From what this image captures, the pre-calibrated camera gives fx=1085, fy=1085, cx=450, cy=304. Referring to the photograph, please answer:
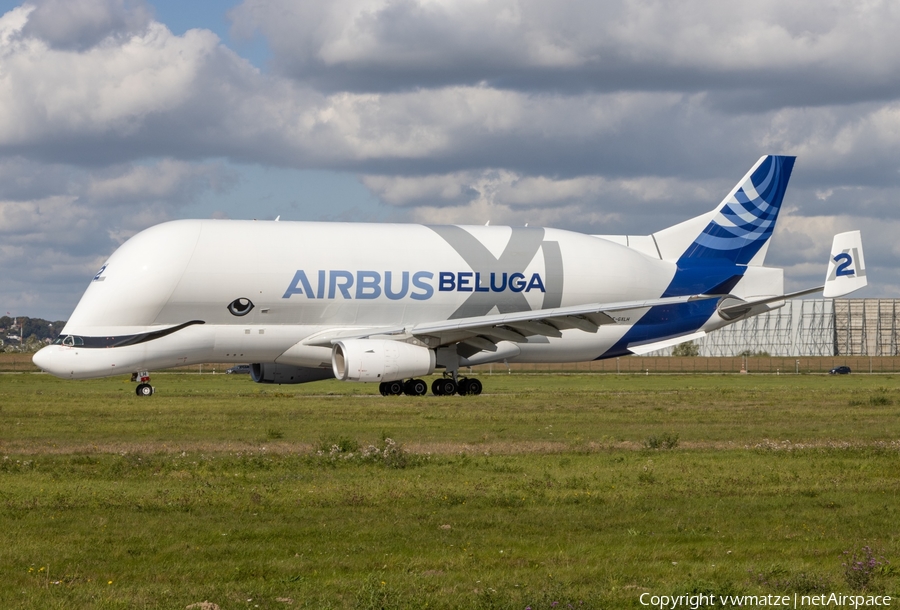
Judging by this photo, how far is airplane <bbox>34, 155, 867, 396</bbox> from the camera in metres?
36.0

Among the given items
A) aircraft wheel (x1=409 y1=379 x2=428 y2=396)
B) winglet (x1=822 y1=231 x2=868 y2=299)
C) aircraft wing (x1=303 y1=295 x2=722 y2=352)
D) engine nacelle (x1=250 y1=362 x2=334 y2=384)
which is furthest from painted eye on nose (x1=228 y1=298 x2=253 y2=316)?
winglet (x1=822 y1=231 x2=868 y2=299)

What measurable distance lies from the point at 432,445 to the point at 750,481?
282 inches

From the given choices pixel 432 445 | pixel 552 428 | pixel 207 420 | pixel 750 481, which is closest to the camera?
pixel 750 481

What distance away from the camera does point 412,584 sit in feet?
32.9

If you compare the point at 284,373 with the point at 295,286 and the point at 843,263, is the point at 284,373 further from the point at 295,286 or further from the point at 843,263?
the point at 843,263

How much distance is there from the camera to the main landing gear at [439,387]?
4059cm

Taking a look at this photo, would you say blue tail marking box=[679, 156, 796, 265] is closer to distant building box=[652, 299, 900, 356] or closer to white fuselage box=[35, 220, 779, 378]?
white fuselage box=[35, 220, 779, 378]

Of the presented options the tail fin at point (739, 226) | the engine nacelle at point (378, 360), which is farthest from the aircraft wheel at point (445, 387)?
the tail fin at point (739, 226)

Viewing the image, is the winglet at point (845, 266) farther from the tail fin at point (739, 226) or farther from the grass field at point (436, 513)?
the grass field at point (436, 513)

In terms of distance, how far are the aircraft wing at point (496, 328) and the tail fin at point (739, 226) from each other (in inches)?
258

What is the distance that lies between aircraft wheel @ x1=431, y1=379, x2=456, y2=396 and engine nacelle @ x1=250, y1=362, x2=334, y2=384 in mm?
3927

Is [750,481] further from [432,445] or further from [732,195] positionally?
[732,195]

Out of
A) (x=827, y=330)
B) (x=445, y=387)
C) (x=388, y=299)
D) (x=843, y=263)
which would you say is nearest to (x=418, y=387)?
(x=445, y=387)

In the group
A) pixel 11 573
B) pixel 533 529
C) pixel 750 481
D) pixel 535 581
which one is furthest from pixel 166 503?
pixel 750 481
